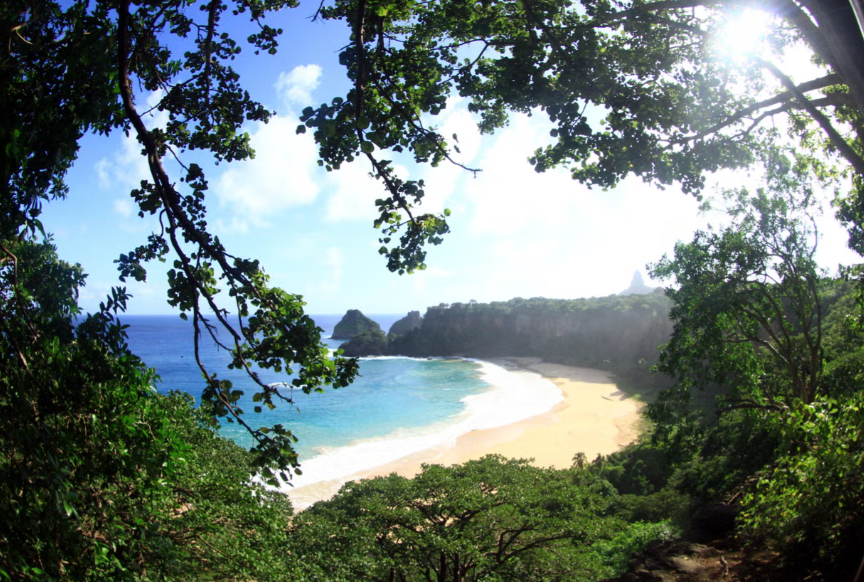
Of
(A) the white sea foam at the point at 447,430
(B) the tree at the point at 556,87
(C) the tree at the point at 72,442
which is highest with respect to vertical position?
(B) the tree at the point at 556,87

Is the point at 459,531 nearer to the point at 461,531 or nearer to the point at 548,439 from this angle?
the point at 461,531

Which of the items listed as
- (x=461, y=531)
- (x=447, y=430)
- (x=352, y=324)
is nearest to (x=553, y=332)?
(x=447, y=430)

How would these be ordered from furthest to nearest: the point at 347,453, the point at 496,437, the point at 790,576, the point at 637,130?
the point at 496,437 < the point at 347,453 < the point at 790,576 < the point at 637,130

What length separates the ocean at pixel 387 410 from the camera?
3019cm

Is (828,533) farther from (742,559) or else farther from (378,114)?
(378,114)

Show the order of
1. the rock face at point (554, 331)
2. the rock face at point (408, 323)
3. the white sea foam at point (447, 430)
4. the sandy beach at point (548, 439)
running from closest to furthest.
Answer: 1. the sandy beach at point (548, 439)
2. the white sea foam at point (447, 430)
3. the rock face at point (554, 331)
4. the rock face at point (408, 323)

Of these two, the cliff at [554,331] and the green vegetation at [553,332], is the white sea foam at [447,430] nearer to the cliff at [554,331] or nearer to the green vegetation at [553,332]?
the green vegetation at [553,332]

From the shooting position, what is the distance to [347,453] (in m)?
30.0

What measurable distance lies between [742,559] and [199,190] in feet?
30.5

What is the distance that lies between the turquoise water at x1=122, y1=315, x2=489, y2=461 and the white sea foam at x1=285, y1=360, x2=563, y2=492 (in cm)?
109

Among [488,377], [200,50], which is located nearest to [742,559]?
[200,50]

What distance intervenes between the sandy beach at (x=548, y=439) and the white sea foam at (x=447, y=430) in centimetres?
92

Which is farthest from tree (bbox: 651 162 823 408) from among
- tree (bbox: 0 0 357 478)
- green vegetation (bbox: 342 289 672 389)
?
green vegetation (bbox: 342 289 672 389)

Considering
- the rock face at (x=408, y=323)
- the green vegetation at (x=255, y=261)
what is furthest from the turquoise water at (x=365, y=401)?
the rock face at (x=408, y=323)
